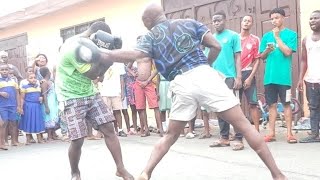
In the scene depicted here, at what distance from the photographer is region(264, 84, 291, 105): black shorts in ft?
21.2

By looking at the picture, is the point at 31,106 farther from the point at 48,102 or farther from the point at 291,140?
the point at 291,140

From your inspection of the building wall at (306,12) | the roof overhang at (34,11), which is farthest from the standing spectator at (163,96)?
the roof overhang at (34,11)

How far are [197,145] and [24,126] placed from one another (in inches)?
141

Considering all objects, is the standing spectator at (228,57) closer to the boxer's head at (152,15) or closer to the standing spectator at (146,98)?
the standing spectator at (146,98)

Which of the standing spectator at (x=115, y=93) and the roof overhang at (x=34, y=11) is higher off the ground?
the roof overhang at (x=34, y=11)

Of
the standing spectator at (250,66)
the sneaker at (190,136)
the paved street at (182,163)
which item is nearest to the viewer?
the paved street at (182,163)

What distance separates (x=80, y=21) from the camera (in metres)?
13.2

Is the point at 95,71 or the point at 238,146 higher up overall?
the point at 95,71

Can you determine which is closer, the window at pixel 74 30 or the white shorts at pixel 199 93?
the white shorts at pixel 199 93

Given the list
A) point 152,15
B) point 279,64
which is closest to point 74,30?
point 279,64

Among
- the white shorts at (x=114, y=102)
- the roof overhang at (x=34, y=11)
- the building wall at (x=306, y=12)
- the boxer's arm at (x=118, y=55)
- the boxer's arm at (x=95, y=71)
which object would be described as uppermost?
the roof overhang at (x=34, y=11)

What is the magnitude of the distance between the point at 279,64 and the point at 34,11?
377 inches

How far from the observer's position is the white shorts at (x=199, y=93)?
390cm

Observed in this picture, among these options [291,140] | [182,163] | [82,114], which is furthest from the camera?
[291,140]
